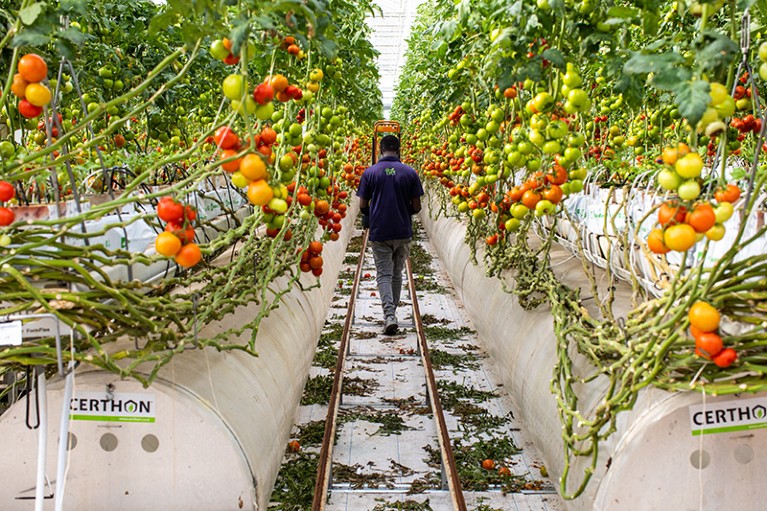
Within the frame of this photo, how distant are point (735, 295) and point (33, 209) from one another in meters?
2.43

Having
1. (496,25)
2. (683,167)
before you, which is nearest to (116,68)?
(496,25)

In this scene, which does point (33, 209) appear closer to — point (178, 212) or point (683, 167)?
point (178, 212)

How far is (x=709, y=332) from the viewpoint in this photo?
6.46 feet

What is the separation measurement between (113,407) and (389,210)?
12.5 ft

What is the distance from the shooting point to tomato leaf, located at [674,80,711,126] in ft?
5.62

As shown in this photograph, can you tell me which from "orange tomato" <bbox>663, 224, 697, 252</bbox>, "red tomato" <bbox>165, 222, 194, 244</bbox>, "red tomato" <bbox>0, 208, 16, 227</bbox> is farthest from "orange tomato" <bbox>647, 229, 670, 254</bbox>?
"red tomato" <bbox>0, 208, 16, 227</bbox>

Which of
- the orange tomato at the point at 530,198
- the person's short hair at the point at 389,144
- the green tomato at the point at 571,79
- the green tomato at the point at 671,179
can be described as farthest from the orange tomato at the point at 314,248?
the person's short hair at the point at 389,144

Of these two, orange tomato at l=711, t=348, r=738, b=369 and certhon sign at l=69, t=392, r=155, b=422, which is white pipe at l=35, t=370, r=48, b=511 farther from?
orange tomato at l=711, t=348, r=738, b=369

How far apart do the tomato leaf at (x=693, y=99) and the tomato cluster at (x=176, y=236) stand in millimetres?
1394

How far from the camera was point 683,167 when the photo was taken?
72.1 inches

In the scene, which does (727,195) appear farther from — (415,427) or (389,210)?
(389,210)

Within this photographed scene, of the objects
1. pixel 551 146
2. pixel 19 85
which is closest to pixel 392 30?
pixel 551 146

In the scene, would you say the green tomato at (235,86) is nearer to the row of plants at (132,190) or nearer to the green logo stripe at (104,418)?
the row of plants at (132,190)

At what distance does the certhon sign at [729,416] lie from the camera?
7.59 ft
